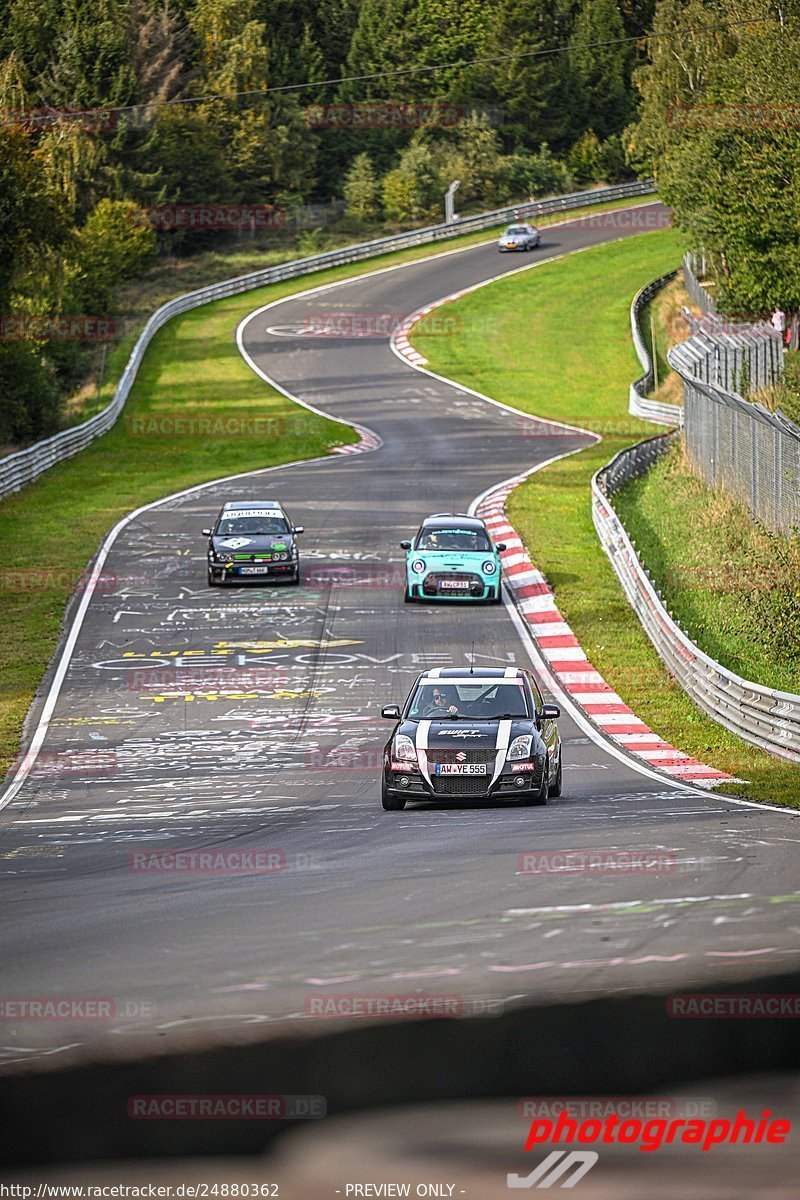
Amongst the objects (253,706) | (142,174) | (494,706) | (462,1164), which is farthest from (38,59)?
Answer: (462,1164)

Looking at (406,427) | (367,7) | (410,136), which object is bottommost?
(406,427)

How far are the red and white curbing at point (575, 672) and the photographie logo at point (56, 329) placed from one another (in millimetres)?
23507

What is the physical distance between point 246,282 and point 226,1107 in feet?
253

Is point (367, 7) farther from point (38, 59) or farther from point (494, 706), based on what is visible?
point (494, 706)

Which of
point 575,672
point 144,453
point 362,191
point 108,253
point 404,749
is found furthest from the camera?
point 362,191

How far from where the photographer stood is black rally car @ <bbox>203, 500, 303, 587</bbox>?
105 ft

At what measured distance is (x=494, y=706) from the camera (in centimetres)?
1705

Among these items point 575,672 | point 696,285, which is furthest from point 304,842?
point 696,285

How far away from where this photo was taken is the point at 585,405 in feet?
189

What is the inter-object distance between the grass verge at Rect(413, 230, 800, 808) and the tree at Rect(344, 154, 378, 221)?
1768cm

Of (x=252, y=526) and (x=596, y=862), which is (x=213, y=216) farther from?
(x=596, y=862)

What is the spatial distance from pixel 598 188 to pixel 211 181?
2534 cm

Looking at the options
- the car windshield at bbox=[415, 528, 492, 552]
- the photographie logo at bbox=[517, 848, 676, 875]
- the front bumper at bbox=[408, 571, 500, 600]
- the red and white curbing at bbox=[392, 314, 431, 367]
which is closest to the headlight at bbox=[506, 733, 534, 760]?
the photographie logo at bbox=[517, 848, 676, 875]

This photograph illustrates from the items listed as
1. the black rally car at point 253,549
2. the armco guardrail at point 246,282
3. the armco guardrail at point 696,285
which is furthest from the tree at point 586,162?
the black rally car at point 253,549
